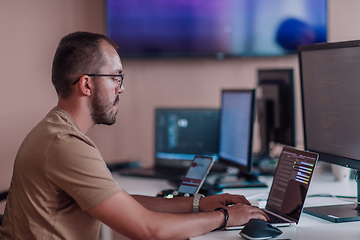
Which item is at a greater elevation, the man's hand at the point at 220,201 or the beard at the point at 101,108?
the beard at the point at 101,108

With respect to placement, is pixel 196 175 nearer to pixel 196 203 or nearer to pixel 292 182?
pixel 196 203

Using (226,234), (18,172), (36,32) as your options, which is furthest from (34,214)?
(36,32)

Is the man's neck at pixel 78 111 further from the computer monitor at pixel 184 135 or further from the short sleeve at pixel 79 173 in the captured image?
the computer monitor at pixel 184 135

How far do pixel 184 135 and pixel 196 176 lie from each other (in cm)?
79

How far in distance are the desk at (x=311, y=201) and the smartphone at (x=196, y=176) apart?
0.73 ft

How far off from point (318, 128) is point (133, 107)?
1.96 m

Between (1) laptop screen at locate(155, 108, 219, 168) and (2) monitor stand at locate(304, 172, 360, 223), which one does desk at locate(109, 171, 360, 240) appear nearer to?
(2) monitor stand at locate(304, 172, 360, 223)

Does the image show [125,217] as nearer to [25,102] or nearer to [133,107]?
[25,102]

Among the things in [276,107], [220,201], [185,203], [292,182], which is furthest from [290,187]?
[276,107]

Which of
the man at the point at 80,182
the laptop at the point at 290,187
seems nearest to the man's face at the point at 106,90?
the man at the point at 80,182

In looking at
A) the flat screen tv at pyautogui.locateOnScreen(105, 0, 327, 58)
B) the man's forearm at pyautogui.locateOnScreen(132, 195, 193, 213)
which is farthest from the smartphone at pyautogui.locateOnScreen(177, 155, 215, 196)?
the flat screen tv at pyautogui.locateOnScreen(105, 0, 327, 58)

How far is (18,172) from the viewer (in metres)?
1.29

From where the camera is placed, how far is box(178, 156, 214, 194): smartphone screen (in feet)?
5.55

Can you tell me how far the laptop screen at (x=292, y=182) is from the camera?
136 centimetres
